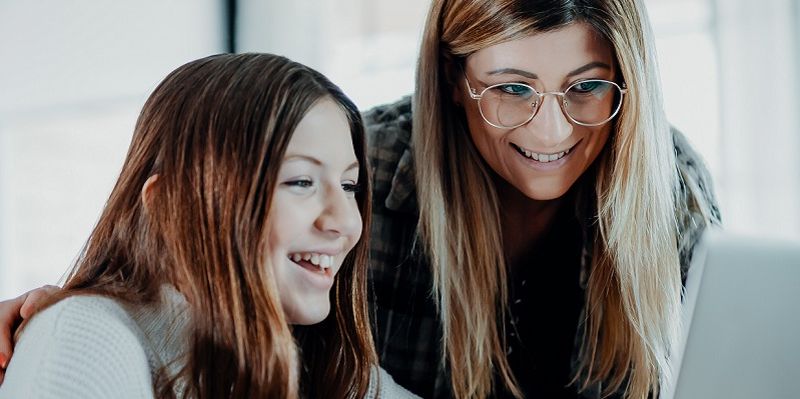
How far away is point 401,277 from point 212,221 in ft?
2.00

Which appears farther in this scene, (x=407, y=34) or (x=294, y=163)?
(x=407, y=34)

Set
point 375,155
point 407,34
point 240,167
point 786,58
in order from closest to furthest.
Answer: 1. point 240,167
2. point 375,155
3. point 786,58
4. point 407,34

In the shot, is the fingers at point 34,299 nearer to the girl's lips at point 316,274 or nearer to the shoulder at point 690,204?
the girl's lips at point 316,274

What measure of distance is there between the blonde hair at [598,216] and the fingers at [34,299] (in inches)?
23.3

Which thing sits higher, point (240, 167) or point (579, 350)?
point (240, 167)

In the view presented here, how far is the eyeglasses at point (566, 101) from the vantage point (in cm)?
116

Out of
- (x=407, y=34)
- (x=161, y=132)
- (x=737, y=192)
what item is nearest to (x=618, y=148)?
(x=161, y=132)

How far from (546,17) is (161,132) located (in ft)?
1.72

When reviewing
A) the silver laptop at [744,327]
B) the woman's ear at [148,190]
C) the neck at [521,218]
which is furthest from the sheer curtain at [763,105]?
the silver laptop at [744,327]

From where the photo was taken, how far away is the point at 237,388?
0.91 metres

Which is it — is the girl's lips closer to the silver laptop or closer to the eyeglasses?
the eyeglasses

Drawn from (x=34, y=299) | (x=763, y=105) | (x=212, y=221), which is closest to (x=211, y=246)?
(x=212, y=221)

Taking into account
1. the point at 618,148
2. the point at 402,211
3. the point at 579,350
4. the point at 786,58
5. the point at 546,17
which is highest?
the point at 786,58

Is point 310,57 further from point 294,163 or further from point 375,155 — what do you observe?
point 294,163
